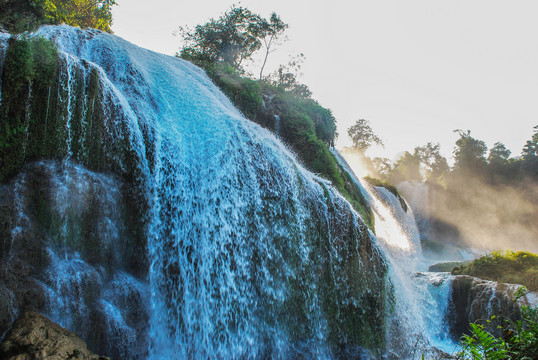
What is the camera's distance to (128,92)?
7.90 metres

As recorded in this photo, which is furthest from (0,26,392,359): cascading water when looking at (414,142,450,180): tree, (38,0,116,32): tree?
(414,142,450,180): tree

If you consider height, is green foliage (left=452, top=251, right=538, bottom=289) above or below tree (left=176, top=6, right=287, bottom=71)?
below

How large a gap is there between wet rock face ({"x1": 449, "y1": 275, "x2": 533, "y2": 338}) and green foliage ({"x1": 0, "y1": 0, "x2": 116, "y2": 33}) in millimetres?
14433

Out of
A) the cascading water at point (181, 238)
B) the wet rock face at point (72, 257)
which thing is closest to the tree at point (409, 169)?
the cascading water at point (181, 238)

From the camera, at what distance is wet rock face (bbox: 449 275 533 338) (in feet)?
26.3

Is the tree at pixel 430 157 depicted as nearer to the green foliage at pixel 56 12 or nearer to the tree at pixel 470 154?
the tree at pixel 470 154

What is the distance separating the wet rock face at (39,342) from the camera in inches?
128

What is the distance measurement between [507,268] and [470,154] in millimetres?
24017

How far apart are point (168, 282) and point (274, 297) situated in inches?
80.2

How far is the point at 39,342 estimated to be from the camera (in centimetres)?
344

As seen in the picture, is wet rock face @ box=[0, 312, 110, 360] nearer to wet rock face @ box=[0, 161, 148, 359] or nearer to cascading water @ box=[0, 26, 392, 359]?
wet rock face @ box=[0, 161, 148, 359]

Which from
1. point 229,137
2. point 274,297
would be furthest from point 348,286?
point 229,137

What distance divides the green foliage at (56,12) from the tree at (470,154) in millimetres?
31161

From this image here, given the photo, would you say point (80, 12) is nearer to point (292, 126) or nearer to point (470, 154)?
point (292, 126)
